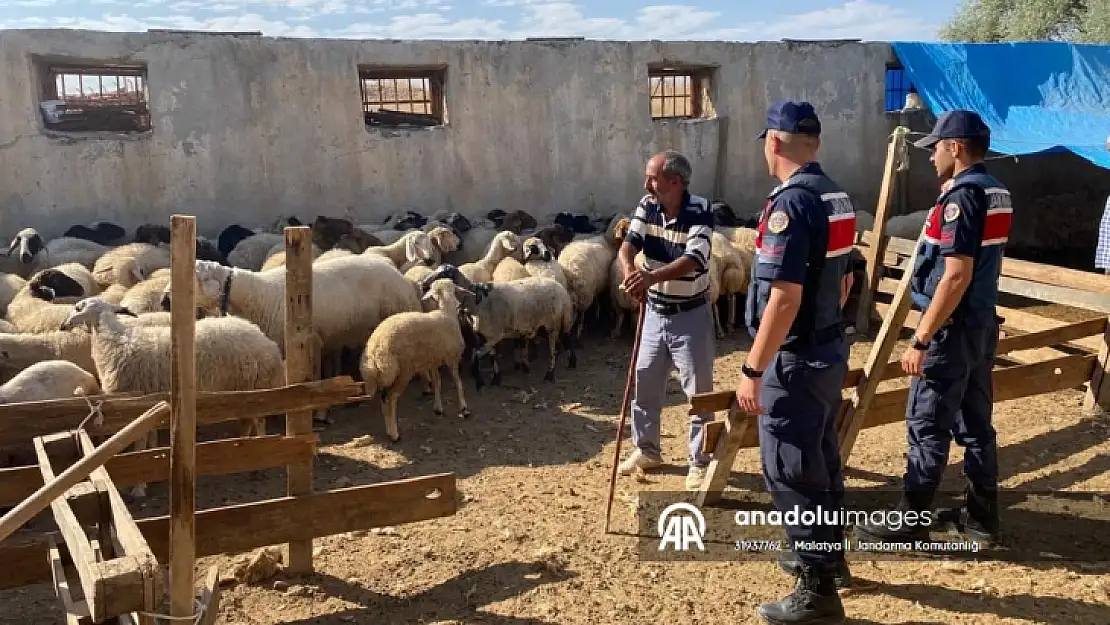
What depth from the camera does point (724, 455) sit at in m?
4.71

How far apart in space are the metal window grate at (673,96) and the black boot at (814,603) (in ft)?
35.6

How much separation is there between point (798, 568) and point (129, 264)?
730 centimetres

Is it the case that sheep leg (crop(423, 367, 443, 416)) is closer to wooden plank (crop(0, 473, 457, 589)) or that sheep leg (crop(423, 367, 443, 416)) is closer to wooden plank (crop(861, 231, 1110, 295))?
wooden plank (crop(0, 473, 457, 589))

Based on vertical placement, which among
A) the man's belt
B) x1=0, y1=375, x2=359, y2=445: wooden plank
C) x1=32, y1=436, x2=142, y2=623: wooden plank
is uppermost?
the man's belt

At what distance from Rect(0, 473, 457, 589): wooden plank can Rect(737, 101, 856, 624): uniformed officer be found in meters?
1.69

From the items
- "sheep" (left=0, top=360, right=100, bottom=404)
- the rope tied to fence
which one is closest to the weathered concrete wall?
"sheep" (left=0, top=360, right=100, bottom=404)

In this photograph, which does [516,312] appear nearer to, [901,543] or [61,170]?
[901,543]

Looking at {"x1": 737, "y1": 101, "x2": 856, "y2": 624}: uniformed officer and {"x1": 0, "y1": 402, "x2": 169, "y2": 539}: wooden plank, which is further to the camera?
{"x1": 737, "y1": 101, "x2": 856, "y2": 624}: uniformed officer

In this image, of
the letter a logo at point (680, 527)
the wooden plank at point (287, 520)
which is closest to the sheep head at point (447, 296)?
the letter a logo at point (680, 527)

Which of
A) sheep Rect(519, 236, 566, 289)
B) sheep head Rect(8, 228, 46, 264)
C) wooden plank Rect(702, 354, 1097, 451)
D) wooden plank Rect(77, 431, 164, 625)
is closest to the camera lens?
wooden plank Rect(77, 431, 164, 625)

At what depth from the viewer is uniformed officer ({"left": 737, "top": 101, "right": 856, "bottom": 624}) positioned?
3184 millimetres

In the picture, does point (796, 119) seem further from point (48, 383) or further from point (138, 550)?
point (48, 383)

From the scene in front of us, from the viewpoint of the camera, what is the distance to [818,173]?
3.35 meters

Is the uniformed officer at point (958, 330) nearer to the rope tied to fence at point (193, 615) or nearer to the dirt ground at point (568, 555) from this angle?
the dirt ground at point (568, 555)
